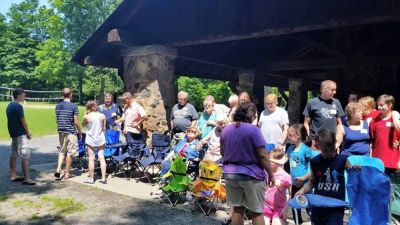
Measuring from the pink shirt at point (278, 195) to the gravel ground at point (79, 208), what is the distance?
0.86m

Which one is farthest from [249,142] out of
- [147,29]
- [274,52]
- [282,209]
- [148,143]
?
[274,52]

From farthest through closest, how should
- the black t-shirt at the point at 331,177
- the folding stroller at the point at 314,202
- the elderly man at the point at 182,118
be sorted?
the elderly man at the point at 182,118 → the black t-shirt at the point at 331,177 → the folding stroller at the point at 314,202

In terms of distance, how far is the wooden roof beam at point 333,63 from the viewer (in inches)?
357

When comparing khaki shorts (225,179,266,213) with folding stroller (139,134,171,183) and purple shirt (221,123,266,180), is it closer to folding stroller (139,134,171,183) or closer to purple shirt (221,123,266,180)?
purple shirt (221,123,266,180)

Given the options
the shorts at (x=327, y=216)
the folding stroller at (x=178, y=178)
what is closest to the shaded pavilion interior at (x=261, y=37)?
the folding stroller at (x=178, y=178)

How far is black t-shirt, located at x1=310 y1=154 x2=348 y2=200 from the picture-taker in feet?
10.2

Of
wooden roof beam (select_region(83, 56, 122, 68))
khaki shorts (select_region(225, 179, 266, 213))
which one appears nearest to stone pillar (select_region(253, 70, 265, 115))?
wooden roof beam (select_region(83, 56, 122, 68))

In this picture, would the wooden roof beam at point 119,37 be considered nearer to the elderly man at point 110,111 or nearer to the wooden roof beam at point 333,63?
the elderly man at point 110,111

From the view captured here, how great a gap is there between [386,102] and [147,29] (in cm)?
529

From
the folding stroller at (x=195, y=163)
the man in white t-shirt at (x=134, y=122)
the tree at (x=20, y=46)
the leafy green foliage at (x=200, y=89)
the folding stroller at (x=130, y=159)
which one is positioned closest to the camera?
Answer: the folding stroller at (x=195, y=163)

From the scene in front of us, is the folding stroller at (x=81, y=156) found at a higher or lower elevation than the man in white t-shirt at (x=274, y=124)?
lower

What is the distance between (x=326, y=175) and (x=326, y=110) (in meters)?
2.13

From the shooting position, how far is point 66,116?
7105mm

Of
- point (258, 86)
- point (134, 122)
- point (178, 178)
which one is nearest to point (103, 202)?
point (178, 178)
